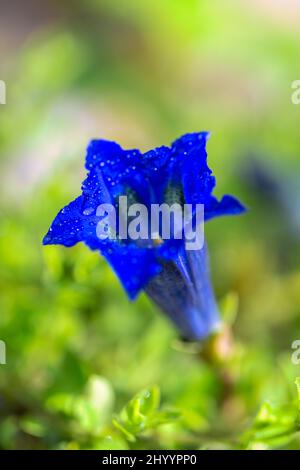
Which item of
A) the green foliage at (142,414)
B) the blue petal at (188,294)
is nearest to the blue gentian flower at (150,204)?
the blue petal at (188,294)

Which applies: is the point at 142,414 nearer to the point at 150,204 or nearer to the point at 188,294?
the point at 188,294

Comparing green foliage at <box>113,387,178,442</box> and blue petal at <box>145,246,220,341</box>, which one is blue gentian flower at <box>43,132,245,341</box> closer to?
blue petal at <box>145,246,220,341</box>

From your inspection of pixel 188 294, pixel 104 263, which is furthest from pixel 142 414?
Answer: pixel 104 263

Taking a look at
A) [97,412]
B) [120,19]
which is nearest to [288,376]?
[97,412]

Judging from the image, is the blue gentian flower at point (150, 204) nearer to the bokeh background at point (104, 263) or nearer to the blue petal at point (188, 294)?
the blue petal at point (188, 294)

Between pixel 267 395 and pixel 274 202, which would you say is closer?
pixel 267 395

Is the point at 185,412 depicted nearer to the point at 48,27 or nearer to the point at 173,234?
the point at 173,234

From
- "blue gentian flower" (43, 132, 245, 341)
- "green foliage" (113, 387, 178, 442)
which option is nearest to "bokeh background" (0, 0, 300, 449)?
"green foliage" (113, 387, 178, 442)
